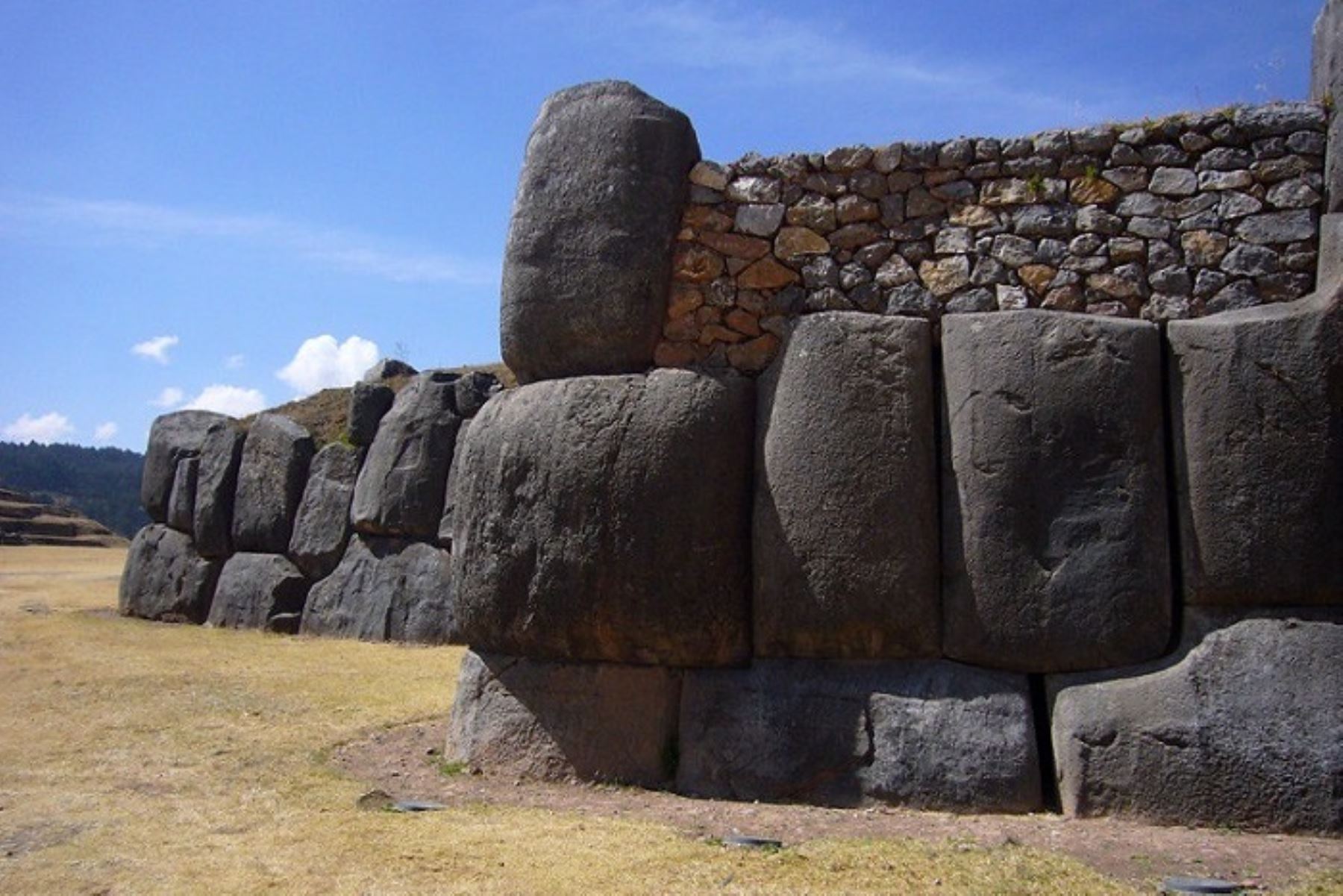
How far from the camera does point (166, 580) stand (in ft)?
66.0

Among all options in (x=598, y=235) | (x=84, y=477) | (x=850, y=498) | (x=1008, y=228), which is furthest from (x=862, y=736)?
(x=84, y=477)

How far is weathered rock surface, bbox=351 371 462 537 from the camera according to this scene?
57.1ft

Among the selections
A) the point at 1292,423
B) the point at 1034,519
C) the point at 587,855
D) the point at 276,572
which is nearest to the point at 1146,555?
the point at 1034,519

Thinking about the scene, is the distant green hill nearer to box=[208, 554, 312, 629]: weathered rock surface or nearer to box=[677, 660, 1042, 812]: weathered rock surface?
box=[208, 554, 312, 629]: weathered rock surface

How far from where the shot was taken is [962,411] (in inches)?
287

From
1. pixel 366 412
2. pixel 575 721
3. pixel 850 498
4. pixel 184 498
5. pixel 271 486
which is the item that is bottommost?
pixel 575 721

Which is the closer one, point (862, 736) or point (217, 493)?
point (862, 736)

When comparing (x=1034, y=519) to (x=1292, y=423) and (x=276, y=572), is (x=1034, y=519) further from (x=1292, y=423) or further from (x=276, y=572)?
(x=276, y=572)

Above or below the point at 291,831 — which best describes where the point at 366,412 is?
above

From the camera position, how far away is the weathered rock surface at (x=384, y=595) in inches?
655

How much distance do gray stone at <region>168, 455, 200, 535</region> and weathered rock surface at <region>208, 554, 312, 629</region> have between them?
159cm

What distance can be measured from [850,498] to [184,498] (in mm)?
16257

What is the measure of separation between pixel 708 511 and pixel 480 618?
1.82 metres

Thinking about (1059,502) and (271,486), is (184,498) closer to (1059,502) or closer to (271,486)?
(271,486)
